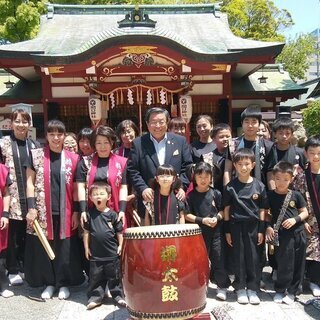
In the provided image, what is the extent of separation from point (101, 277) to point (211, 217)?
4.09 ft

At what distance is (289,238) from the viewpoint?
426 centimetres

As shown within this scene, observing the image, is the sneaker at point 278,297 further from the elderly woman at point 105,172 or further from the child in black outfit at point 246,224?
the elderly woman at point 105,172

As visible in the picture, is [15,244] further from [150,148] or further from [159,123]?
[159,123]

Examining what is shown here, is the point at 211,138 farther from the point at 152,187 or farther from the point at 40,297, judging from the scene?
the point at 40,297

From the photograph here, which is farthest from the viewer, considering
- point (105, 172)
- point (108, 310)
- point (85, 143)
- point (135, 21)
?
point (135, 21)

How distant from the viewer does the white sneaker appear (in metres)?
4.34

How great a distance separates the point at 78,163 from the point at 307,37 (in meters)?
26.9

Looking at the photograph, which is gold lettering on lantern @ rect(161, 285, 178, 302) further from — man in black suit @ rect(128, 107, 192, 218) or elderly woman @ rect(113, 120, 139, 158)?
elderly woman @ rect(113, 120, 139, 158)

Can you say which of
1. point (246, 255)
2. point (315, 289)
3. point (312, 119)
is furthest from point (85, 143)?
point (312, 119)

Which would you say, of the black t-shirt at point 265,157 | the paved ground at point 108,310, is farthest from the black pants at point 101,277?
the black t-shirt at point 265,157

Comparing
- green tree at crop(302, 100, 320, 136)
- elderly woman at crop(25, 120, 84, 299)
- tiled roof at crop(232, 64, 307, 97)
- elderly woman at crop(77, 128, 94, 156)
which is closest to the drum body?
elderly woman at crop(25, 120, 84, 299)

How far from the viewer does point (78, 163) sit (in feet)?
14.6

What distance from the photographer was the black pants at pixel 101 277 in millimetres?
4102

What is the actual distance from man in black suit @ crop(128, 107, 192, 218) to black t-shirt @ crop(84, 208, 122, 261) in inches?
14.8
